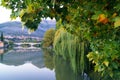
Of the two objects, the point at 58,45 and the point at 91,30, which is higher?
the point at 91,30

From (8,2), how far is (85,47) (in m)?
13.5

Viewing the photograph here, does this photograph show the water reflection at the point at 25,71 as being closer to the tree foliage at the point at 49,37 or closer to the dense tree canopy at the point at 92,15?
the tree foliage at the point at 49,37

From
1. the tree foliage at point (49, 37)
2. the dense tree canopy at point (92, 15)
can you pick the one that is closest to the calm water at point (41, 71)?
the dense tree canopy at point (92, 15)

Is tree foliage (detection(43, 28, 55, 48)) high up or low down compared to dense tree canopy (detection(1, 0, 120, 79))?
down

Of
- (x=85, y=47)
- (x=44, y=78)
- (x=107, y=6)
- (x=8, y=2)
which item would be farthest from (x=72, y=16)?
(x=44, y=78)

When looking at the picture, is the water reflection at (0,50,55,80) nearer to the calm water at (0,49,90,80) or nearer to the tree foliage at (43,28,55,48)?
the calm water at (0,49,90,80)

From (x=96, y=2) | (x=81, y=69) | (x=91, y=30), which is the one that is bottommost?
(x=81, y=69)

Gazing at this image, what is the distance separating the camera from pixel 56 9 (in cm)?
271

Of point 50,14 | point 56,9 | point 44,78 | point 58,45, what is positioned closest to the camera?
point 56,9

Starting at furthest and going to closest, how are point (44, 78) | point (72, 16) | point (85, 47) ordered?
1. point (44, 78)
2. point (85, 47)
3. point (72, 16)

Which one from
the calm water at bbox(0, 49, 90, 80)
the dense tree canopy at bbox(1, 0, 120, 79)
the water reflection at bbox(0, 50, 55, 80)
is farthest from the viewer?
the water reflection at bbox(0, 50, 55, 80)

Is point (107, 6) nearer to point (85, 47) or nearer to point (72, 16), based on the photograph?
point (72, 16)

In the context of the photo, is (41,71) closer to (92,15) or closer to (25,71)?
(25,71)

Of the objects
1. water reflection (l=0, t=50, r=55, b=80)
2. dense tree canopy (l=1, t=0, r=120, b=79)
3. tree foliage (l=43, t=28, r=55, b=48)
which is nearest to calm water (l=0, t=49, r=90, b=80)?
water reflection (l=0, t=50, r=55, b=80)
